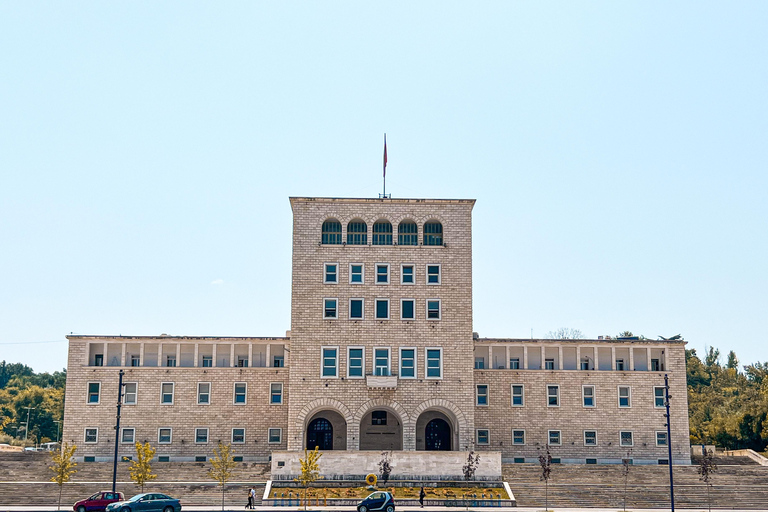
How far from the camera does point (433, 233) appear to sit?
56188 millimetres

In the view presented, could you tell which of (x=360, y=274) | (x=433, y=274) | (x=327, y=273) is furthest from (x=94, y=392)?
(x=433, y=274)

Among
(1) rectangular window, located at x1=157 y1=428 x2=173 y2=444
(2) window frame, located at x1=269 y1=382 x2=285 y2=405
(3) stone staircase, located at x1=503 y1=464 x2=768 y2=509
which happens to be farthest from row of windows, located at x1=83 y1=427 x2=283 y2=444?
(3) stone staircase, located at x1=503 y1=464 x2=768 y2=509

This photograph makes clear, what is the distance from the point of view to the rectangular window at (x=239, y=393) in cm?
5900

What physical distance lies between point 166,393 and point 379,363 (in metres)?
17.2

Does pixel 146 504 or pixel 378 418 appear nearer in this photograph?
pixel 146 504

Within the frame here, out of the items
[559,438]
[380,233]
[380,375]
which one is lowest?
[559,438]

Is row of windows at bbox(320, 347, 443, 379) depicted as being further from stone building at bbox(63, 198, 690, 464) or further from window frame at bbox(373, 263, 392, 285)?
window frame at bbox(373, 263, 392, 285)

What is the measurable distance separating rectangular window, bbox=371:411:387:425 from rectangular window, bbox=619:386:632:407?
60.4 ft

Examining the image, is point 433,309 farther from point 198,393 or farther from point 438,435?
point 198,393

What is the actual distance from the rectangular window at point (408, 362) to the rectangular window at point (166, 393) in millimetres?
18194

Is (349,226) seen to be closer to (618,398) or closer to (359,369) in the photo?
(359,369)

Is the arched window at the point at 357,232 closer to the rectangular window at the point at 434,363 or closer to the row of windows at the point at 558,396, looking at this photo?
the rectangular window at the point at 434,363

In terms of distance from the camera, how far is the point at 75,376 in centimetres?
5869

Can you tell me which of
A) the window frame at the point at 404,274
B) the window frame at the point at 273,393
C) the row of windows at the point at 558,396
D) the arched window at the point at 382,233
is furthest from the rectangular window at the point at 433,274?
the window frame at the point at 273,393
